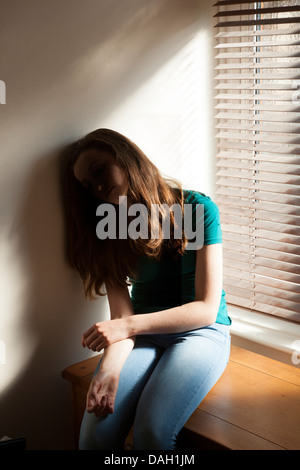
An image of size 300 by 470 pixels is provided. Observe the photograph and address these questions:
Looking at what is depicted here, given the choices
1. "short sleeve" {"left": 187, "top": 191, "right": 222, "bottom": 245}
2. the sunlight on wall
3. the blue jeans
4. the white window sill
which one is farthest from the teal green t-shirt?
the sunlight on wall

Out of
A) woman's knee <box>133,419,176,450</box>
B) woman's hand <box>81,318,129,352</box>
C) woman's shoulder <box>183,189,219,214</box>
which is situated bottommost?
woman's knee <box>133,419,176,450</box>

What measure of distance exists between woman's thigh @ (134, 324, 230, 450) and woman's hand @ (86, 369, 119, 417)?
7cm

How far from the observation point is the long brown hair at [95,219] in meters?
1.43

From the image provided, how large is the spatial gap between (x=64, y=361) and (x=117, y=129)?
0.72 metres

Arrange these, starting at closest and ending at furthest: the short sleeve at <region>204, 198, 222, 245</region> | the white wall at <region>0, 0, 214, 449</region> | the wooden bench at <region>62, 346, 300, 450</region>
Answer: the wooden bench at <region>62, 346, 300, 450</region>
the white wall at <region>0, 0, 214, 449</region>
the short sleeve at <region>204, 198, 222, 245</region>

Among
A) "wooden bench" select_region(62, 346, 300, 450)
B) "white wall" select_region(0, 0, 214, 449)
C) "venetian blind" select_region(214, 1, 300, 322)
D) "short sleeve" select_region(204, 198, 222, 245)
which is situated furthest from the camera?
"venetian blind" select_region(214, 1, 300, 322)

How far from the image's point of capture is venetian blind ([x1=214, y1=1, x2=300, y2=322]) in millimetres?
1622

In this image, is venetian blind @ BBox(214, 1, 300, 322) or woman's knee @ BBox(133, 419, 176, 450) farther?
venetian blind @ BBox(214, 1, 300, 322)

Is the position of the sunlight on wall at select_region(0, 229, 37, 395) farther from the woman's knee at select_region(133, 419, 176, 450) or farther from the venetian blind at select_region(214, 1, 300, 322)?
the venetian blind at select_region(214, 1, 300, 322)

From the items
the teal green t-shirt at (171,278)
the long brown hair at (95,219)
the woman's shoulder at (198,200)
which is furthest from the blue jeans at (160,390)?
the woman's shoulder at (198,200)
